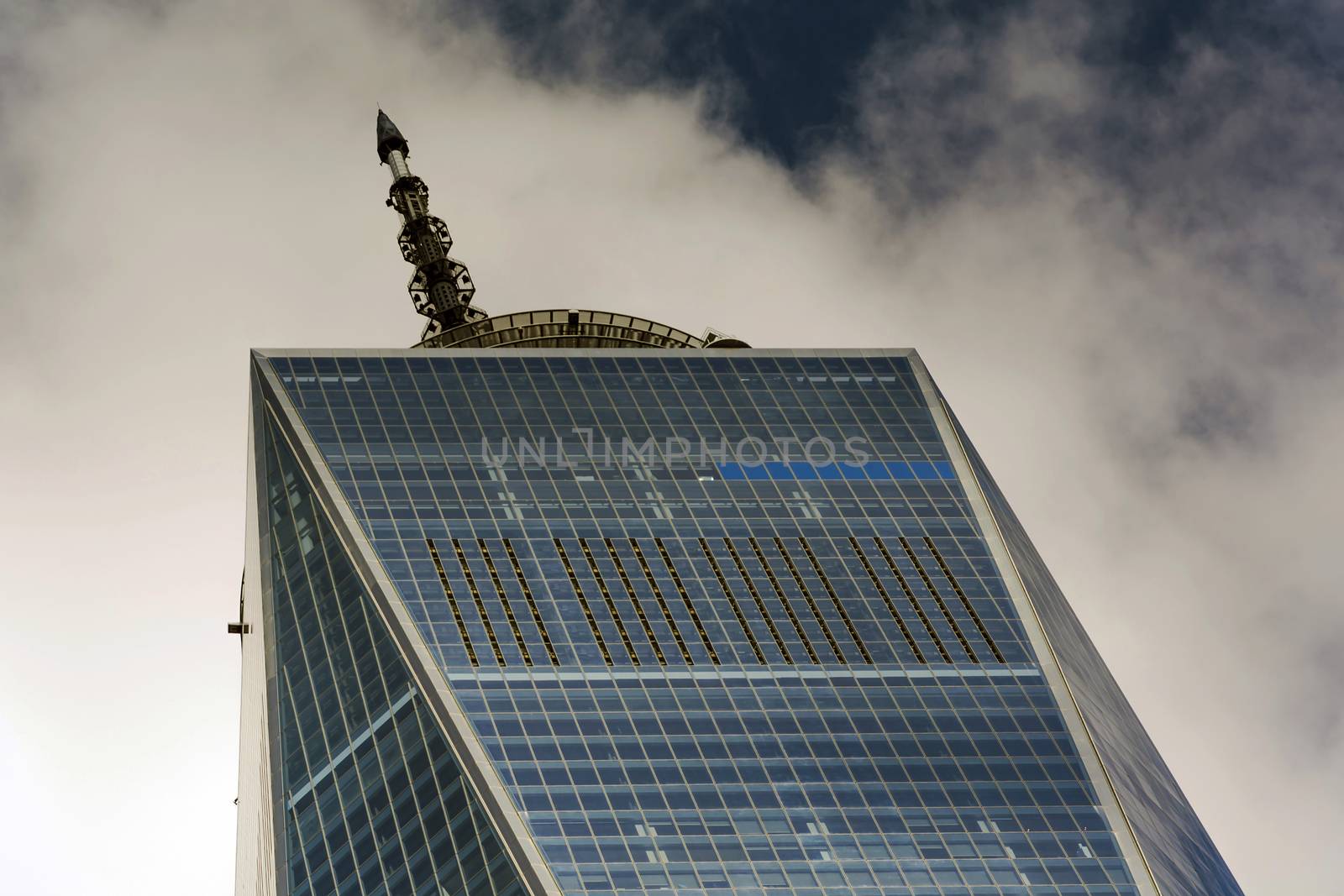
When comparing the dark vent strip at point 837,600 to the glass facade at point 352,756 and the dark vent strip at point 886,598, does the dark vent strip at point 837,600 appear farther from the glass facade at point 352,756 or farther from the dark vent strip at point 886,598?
the glass facade at point 352,756

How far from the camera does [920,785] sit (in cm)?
12512

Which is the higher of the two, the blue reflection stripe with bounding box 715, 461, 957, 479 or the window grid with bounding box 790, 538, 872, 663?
the blue reflection stripe with bounding box 715, 461, 957, 479

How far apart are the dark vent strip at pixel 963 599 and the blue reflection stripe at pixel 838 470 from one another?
8593 mm

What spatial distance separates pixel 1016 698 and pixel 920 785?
12168mm

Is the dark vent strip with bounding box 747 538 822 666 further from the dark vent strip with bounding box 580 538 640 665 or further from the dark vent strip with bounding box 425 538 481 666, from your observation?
the dark vent strip with bounding box 425 538 481 666

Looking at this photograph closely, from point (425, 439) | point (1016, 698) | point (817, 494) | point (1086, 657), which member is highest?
point (425, 439)

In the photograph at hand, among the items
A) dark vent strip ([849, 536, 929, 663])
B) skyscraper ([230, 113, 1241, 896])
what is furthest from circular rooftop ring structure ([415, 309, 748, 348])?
dark vent strip ([849, 536, 929, 663])

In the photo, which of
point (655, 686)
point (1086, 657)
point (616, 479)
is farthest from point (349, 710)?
point (1086, 657)

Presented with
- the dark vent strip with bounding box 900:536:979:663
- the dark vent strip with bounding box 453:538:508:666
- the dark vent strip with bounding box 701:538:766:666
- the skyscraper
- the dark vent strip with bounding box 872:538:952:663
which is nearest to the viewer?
the skyscraper

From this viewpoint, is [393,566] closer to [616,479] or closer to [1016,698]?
[616,479]

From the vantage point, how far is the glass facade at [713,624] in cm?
11950

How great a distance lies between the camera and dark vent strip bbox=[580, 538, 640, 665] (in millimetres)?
132875

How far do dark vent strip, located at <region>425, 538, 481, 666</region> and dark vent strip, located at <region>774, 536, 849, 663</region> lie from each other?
75.0 ft

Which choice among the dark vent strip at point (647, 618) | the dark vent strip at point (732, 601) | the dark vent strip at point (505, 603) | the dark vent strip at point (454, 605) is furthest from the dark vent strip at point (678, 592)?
the dark vent strip at point (454, 605)
